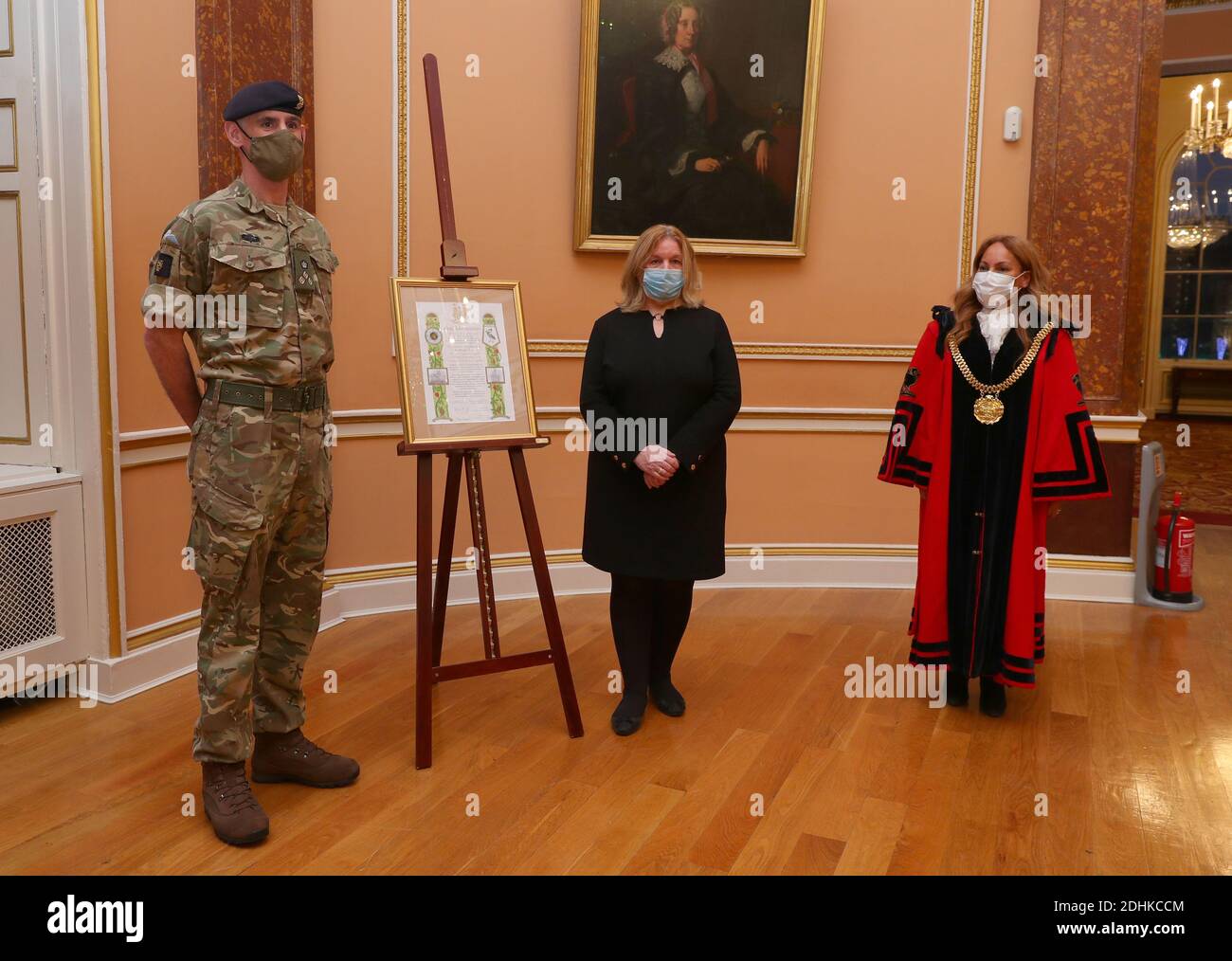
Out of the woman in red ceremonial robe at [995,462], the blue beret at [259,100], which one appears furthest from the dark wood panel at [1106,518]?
the blue beret at [259,100]

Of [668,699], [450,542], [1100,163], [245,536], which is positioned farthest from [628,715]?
[1100,163]

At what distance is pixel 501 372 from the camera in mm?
3357

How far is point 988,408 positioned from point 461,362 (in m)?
1.81

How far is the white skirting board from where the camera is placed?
15.5 feet

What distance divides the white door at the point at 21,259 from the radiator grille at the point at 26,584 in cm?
25

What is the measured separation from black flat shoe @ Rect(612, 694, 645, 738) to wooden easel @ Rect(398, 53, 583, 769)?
0.13 metres

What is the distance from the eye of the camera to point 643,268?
11.1 feet

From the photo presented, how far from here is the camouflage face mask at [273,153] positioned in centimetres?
263

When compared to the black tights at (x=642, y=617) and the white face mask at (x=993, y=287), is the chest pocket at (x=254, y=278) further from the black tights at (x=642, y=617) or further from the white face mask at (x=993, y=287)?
the white face mask at (x=993, y=287)

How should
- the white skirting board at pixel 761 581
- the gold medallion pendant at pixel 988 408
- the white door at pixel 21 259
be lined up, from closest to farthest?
the white door at pixel 21 259
the gold medallion pendant at pixel 988 408
the white skirting board at pixel 761 581

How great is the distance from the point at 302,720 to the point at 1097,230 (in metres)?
4.30

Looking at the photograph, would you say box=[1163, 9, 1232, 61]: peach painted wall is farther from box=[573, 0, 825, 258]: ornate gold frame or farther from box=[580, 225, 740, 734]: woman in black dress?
box=[580, 225, 740, 734]: woman in black dress
